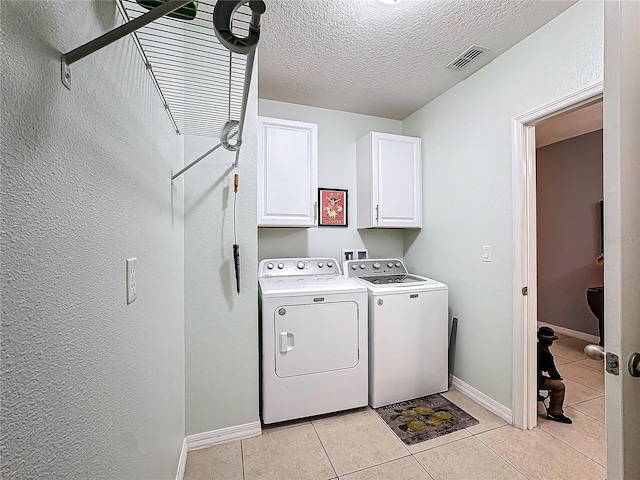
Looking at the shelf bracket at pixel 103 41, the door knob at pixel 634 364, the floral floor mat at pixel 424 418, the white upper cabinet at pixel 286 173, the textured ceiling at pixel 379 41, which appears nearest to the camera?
the shelf bracket at pixel 103 41

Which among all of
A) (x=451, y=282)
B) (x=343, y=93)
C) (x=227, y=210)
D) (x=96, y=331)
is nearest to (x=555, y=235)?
(x=451, y=282)

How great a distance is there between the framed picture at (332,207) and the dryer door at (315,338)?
3.49 ft

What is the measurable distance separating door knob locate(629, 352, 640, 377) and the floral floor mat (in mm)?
1442

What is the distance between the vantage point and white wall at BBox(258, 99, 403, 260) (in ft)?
9.29

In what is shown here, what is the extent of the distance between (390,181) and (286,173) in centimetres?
100

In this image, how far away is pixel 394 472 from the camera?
1.61 metres

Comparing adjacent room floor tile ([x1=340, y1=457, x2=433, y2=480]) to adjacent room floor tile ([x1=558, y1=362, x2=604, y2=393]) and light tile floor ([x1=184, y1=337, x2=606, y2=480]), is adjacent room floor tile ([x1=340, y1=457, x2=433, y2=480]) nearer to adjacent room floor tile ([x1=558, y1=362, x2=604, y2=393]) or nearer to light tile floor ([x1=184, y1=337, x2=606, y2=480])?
light tile floor ([x1=184, y1=337, x2=606, y2=480])

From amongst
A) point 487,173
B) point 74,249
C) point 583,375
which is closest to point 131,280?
point 74,249

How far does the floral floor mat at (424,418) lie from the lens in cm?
192

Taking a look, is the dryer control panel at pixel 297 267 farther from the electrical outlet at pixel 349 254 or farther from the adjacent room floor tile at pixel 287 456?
the adjacent room floor tile at pixel 287 456

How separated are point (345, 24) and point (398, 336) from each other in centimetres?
211

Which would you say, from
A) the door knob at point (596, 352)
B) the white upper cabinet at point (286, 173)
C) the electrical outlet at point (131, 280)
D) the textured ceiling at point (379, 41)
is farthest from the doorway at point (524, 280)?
the electrical outlet at point (131, 280)

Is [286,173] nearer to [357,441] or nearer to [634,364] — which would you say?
[357,441]

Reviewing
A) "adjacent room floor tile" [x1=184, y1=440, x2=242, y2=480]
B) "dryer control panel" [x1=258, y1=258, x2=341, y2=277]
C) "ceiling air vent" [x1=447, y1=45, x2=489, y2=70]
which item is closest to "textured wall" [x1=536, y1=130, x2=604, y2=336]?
"ceiling air vent" [x1=447, y1=45, x2=489, y2=70]
